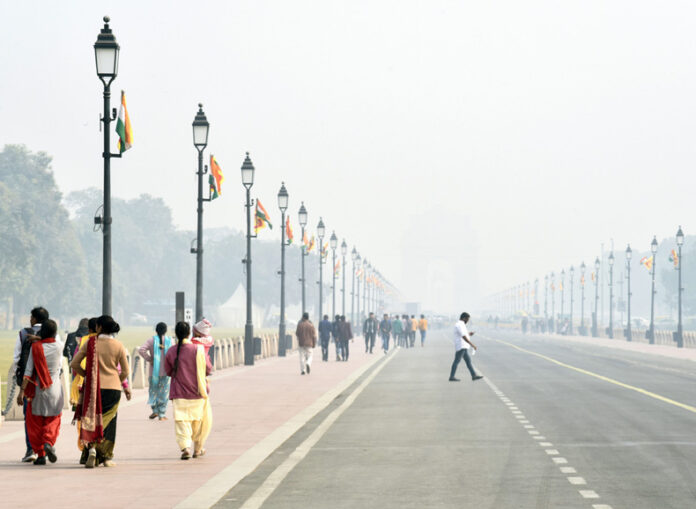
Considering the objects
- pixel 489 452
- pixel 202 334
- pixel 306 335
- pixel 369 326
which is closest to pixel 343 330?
pixel 369 326

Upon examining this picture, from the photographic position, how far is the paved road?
37.8 ft

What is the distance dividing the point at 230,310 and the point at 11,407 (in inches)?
4889

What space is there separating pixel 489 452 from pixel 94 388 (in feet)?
15.5

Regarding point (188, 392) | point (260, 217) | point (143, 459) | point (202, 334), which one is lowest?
point (143, 459)

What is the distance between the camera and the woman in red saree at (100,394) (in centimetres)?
1381

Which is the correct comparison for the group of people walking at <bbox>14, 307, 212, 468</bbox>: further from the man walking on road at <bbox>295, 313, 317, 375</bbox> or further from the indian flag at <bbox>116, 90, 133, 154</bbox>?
the man walking on road at <bbox>295, 313, 317, 375</bbox>

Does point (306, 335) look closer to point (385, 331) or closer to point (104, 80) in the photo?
point (104, 80)

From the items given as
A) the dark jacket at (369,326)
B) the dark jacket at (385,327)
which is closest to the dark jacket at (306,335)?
the dark jacket at (369,326)

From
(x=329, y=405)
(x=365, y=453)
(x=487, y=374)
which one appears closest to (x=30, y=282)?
(x=487, y=374)

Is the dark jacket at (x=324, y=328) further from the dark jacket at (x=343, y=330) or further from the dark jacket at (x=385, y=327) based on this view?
the dark jacket at (x=385, y=327)

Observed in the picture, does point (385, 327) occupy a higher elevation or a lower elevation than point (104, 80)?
lower

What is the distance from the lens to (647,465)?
1397 cm

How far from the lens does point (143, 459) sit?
48.4ft

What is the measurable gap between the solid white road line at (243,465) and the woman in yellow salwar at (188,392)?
1.91 ft
